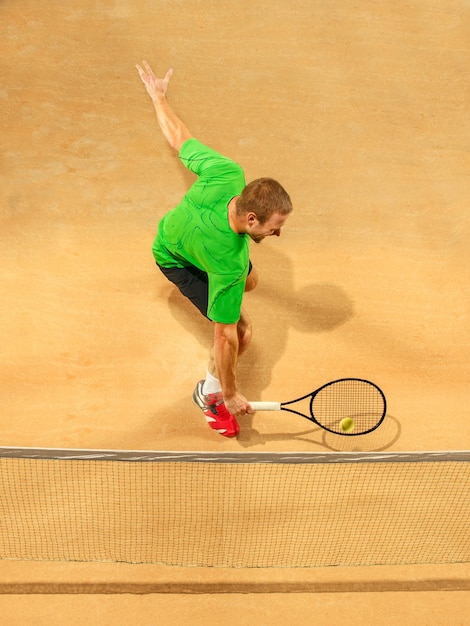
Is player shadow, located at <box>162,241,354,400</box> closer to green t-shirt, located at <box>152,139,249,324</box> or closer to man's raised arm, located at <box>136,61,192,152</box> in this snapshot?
green t-shirt, located at <box>152,139,249,324</box>

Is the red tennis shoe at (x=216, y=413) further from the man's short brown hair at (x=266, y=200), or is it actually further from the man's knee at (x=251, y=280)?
the man's short brown hair at (x=266, y=200)

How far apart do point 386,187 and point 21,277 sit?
3104 mm

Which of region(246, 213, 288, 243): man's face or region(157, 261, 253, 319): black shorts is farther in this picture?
region(157, 261, 253, 319): black shorts

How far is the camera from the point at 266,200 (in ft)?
11.7

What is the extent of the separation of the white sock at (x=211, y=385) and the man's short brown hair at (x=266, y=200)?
4.92 feet

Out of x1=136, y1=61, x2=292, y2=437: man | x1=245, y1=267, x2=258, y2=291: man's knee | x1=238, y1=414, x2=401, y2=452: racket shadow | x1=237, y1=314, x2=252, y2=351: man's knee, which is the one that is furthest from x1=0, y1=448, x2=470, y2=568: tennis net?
x1=245, y1=267, x2=258, y2=291: man's knee

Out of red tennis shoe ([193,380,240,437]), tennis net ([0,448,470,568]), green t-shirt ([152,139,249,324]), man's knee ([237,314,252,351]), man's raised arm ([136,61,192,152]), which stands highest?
man's raised arm ([136,61,192,152])

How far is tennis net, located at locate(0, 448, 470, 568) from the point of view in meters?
4.53

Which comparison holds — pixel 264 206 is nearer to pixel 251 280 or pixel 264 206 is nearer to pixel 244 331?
pixel 251 280

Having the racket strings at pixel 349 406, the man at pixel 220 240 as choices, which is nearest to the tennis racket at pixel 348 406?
the racket strings at pixel 349 406

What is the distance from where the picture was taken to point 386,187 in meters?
5.52

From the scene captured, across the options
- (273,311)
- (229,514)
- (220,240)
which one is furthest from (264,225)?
(229,514)

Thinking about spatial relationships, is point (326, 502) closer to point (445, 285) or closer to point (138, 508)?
point (138, 508)

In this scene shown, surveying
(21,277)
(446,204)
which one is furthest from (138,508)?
(446,204)
